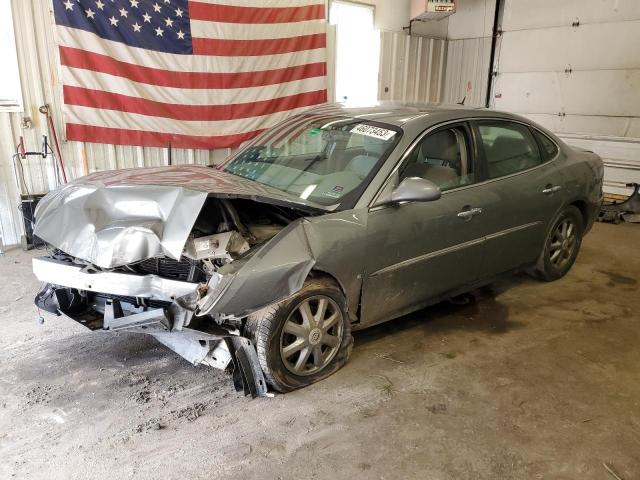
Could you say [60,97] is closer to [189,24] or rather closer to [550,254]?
[189,24]

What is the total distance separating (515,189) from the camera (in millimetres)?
3756

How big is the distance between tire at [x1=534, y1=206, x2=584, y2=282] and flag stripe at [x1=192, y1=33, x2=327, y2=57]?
177 inches

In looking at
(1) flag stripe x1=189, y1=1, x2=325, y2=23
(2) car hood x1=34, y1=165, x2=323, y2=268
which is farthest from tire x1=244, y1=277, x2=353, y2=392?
(1) flag stripe x1=189, y1=1, x2=325, y2=23

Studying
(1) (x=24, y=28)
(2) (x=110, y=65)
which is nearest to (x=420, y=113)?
(2) (x=110, y=65)

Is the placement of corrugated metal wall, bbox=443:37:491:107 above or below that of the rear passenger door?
above

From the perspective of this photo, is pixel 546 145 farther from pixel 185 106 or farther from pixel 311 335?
pixel 185 106

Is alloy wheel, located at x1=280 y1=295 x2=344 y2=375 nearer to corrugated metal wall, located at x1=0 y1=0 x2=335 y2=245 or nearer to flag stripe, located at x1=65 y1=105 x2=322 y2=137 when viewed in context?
flag stripe, located at x1=65 y1=105 x2=322 y2=137

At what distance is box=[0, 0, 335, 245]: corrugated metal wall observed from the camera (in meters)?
5.27

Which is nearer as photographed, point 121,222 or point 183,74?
point 121,222

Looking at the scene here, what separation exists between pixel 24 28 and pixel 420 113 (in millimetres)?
4327

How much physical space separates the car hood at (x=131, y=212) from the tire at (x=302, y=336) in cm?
50

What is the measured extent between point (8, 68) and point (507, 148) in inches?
195

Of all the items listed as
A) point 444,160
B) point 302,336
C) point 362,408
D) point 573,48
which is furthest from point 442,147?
point 573,48

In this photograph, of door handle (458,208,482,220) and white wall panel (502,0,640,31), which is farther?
white wall panel (502,0,640,31)
